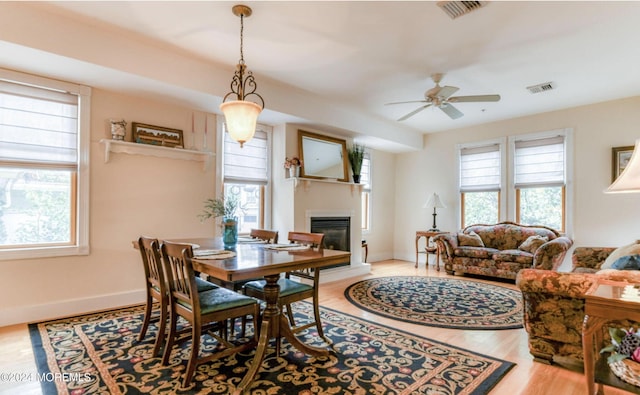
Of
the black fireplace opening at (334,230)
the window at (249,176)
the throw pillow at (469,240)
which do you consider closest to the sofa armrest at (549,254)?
the throw pillow at (469,240)

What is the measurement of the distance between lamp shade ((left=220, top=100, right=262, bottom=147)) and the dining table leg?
3.78ft

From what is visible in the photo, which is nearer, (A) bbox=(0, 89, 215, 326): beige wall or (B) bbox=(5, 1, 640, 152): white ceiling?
(B) bbox=(5, 1, 640, 152): white ceiling

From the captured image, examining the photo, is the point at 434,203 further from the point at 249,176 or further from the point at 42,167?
the point at 42,167

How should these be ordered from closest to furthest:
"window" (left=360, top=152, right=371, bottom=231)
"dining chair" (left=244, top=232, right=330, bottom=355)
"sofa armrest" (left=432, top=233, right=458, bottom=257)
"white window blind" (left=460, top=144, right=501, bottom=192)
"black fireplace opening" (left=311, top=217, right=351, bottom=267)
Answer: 1. "dining chair" (left=244, top=232, right=330, bottom=355)
2. "black fireplace opening" (left=311, top=217, right=351, bottom=267)
3. "sofa armrest" (left=432, top=233, right=458, bottom=257)
4. "white window blind" (left=460, top=144, right=501, bottom=192)
5. "window" (left=360, top=152, right=371, bottom=231)

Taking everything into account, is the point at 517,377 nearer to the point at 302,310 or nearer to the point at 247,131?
the point at 302,310

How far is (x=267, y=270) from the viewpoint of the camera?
6.42ft

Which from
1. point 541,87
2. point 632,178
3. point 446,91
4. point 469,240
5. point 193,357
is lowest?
point 193,357

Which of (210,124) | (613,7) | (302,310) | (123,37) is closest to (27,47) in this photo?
(123,37)

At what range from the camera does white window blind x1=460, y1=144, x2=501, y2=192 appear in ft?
19.6

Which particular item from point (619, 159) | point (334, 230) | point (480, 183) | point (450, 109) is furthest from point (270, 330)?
point (619, 159)

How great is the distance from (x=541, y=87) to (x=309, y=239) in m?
3.79

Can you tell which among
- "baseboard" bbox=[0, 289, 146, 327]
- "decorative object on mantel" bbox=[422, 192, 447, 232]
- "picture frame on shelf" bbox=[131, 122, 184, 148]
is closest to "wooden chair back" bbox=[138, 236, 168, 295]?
"baseboard" bbox=[0, 289, 146, 327]

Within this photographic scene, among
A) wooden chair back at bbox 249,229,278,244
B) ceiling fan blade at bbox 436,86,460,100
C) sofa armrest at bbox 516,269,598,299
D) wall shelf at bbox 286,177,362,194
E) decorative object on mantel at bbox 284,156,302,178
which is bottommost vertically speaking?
sofa armrest at bbox 516,269,598,299

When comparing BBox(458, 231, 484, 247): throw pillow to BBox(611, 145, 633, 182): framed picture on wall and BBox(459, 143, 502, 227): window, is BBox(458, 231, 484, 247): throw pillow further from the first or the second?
BBox(611, 145, 633, 182): framed picture on wall
